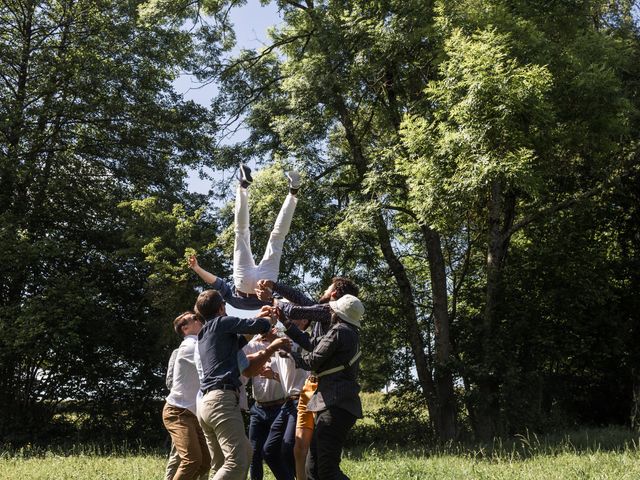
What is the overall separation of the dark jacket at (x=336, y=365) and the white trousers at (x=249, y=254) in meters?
1.63

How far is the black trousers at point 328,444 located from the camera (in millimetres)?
5375

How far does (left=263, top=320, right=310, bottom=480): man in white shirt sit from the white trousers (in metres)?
0.82

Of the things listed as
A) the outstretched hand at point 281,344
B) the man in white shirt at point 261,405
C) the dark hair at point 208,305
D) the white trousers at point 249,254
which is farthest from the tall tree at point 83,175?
the dark hair at point 208,305

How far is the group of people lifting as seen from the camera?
5.43 metres

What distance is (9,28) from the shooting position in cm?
1970

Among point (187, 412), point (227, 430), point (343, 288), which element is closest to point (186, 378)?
point (187, 412)

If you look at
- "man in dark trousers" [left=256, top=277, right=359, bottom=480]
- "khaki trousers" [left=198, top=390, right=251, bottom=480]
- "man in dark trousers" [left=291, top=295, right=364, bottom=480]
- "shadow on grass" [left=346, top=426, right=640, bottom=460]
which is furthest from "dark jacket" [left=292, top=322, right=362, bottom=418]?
"shadow on grass" [left=346, top=426, right=640, bottom=460]

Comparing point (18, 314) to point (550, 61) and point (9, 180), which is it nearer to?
point (9, 180)

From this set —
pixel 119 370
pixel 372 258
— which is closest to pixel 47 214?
pixel 119 370

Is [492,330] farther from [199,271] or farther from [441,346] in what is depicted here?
[199,271]

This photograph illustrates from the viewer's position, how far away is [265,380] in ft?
→ 22.8

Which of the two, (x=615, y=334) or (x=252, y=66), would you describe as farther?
(x=252, y=66)

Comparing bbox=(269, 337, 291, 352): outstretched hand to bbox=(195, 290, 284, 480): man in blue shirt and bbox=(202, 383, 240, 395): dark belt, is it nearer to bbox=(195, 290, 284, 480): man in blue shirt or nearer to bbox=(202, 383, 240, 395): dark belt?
bbox=(195, 290, 284, 480): man in blue shirt

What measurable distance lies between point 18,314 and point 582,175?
1436 centimetres
